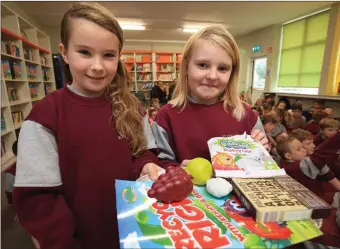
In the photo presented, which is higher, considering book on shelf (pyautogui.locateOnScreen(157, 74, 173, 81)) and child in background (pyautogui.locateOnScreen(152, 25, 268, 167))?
book on shelf (pyautogui.locateOnScreen(157, 74, 173, 81))

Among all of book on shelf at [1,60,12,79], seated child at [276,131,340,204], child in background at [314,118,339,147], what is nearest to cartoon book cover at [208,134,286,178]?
seated child at [276,131,340,204]

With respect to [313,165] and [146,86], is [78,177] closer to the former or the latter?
[313,165]

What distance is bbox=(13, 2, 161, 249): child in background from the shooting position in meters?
0.60

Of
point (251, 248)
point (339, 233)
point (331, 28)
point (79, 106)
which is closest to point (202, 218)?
point (251, 248)

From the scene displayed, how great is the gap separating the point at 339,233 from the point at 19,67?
15.7ft

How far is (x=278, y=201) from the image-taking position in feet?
1.61

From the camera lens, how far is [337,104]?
4.71 m

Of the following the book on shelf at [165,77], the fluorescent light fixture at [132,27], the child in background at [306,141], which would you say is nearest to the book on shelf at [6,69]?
the fluorescent light fixture at [132,27]

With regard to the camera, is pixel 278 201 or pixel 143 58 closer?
pixel 278 201

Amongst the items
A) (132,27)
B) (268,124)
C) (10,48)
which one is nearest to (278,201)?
(268,124)

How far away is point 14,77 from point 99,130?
13.0 ft

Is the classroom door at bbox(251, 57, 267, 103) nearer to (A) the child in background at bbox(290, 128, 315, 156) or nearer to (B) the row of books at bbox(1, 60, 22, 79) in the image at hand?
(A) the child in background at bbox(290, 128, 315, 156)

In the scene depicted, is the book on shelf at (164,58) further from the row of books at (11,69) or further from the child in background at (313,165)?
the child in background at (313,165)

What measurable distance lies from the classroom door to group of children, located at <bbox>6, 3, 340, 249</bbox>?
706 cm
